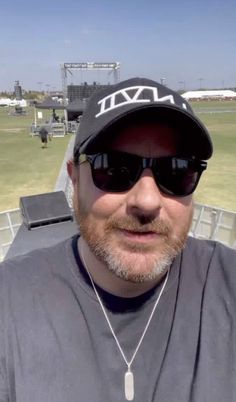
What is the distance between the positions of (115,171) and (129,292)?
1.40 feet

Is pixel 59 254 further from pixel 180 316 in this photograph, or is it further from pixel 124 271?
pixel 180 316

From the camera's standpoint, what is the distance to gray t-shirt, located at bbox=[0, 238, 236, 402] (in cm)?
123

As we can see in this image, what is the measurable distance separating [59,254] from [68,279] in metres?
0.14

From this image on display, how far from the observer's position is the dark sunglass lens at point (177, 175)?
1.35m

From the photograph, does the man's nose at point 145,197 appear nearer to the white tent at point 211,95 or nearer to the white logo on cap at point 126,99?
the white logo on cap at point 126,99

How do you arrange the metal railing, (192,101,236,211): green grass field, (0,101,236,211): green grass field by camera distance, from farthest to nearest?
(0,101,236,211): green grass field → (192,101,236,211): green grass field → the metal railing

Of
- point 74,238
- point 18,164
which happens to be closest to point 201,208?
point 74,238

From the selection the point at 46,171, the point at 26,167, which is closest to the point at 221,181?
the point at 46,171

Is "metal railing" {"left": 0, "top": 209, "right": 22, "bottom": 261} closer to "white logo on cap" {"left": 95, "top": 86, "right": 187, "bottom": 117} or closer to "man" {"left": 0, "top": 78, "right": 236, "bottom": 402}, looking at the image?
"man" {"left": 0, "top": 78, "right": 236, "bottom": 402}

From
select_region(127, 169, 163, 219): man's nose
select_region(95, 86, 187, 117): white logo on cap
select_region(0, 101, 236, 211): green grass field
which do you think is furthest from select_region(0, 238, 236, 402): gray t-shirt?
select_region(0, 101, 236, 211): green grass field

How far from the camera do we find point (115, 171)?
134cm

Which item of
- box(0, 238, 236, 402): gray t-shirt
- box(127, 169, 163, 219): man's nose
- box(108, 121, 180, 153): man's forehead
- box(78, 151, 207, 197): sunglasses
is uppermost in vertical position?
box(108, 121, 180, 153): man's forehead

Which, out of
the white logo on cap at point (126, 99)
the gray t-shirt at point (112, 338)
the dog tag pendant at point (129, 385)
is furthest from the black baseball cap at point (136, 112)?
the dog tag pendant at point (129, 385)

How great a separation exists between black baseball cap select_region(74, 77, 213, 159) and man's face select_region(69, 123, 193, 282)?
0.05 metres
